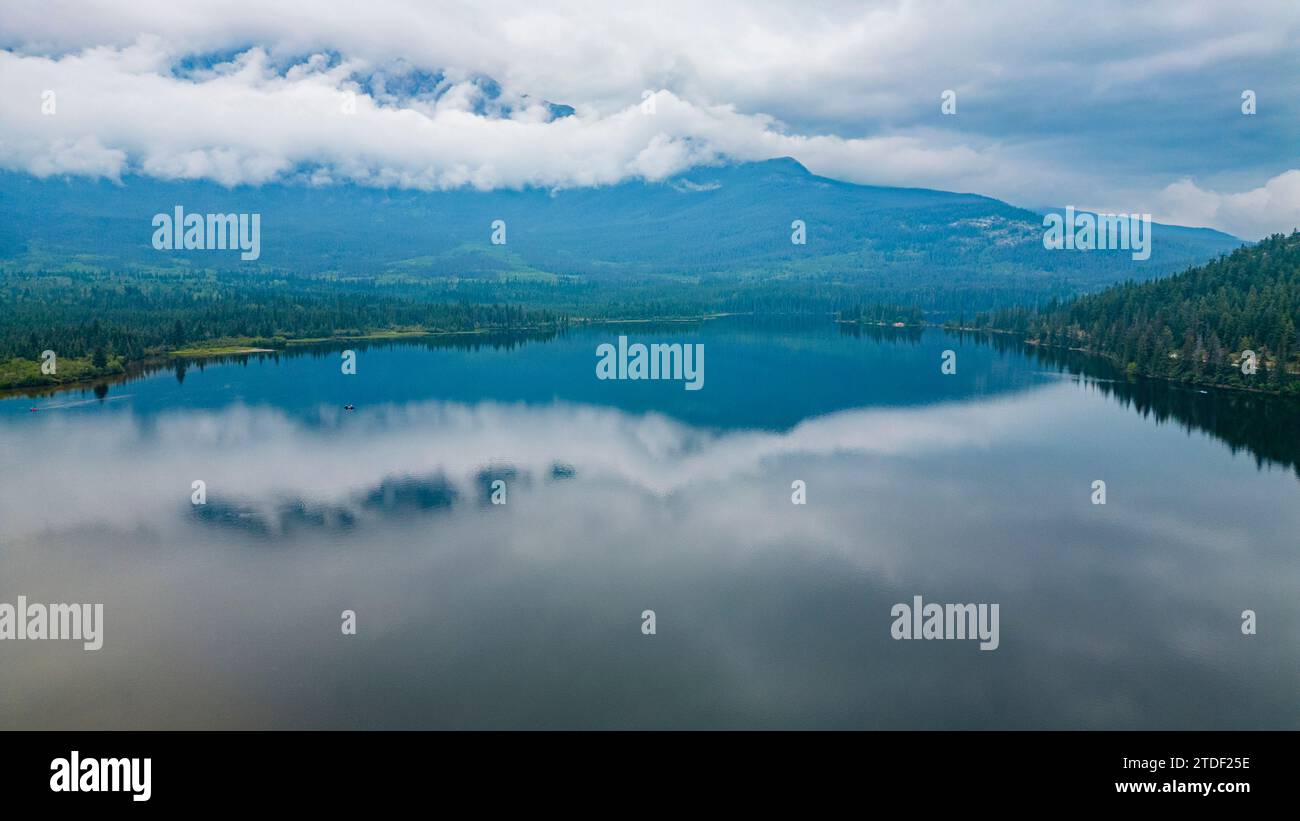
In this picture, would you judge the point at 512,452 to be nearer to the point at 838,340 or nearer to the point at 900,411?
the point at 900,411

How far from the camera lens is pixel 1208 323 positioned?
83938 mm

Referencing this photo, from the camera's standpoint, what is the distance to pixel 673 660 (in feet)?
81.4

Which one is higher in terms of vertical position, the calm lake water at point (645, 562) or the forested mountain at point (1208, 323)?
the forested mountain at point (1208, 323)

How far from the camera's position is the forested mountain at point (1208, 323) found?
7250 centimetres

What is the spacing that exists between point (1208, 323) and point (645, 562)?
77442 mm

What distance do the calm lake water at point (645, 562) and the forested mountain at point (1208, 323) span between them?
379 inches

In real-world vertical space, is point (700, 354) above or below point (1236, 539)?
above

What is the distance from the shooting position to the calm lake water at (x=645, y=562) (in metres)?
22.9

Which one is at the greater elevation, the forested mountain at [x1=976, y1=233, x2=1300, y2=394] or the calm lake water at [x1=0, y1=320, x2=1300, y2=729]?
the forested mountain at [x1=976, y1=233, x2=1300, y2=394]

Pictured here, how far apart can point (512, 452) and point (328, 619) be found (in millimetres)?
24402

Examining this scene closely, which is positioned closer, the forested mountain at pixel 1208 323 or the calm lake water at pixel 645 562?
the calm lake water at pixel 645 562

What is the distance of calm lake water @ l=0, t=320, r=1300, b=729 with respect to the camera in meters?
22.9

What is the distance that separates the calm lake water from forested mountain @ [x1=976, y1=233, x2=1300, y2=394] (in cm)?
962
